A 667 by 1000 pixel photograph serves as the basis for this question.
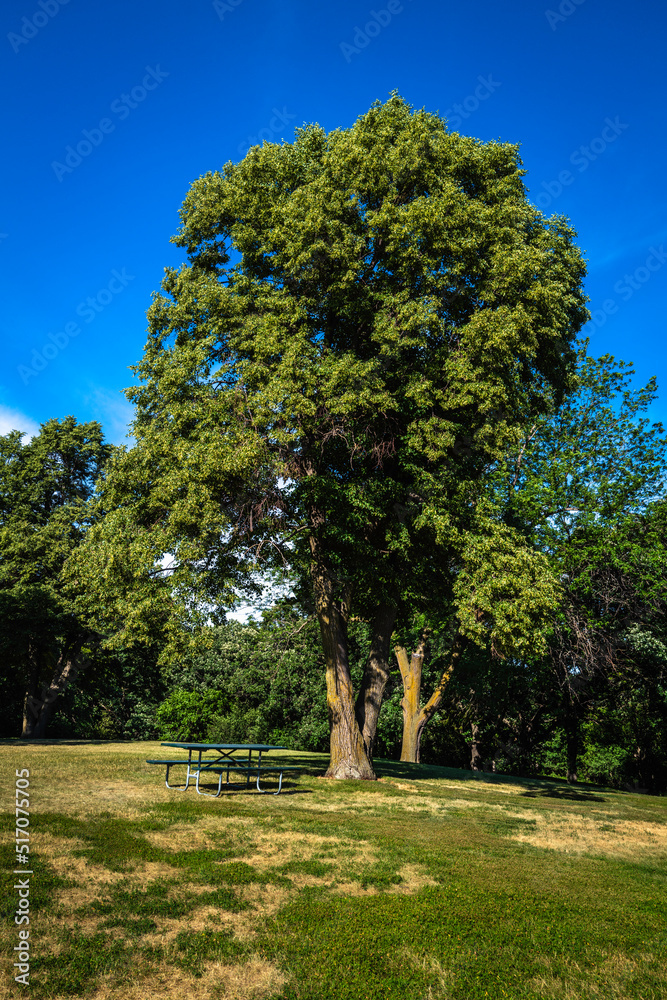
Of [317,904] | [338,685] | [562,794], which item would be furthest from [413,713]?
[317,904]

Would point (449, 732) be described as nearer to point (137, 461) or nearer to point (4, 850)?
point (137, 461)

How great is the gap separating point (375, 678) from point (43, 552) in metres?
20.5

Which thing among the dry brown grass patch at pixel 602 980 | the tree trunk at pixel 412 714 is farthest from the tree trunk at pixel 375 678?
the dry brown grass patch at pixel 602 980

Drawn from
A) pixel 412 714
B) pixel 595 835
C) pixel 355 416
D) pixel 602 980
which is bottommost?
pixel 412 714

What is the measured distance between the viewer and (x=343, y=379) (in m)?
13.9

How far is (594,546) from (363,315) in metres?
10.8

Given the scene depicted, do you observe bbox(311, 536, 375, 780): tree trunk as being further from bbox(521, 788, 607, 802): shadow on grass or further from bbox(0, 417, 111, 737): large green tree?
bbox(0, 417, 111, 737): large green tree

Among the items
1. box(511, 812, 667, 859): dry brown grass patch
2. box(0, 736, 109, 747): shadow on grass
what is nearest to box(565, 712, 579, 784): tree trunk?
box(511, 812, 667, 859): dry brown grass patch

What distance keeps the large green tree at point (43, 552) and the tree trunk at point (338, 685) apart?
16365mm

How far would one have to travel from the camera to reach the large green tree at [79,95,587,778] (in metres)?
14.5

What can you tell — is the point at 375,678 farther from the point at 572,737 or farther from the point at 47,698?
the point at 47,698

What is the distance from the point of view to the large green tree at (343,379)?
1447cm

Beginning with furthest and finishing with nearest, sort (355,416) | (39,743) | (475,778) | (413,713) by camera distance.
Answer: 1. (413,713)
2. (39,743)
3. (475,778)
4. (355,416)

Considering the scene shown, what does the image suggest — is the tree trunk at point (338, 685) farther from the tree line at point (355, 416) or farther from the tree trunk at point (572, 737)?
the tree trunk at point (572, 737)
